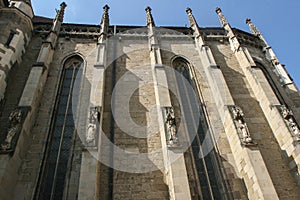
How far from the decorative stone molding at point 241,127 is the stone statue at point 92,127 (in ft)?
17.1

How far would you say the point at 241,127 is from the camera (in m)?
8.84

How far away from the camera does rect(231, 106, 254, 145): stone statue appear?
8.39m

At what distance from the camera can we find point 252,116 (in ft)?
34.3

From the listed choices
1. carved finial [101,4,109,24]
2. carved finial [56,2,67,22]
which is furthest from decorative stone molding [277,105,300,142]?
carved finial [56,2,67,22]

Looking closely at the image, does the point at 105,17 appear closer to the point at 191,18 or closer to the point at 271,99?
the point at 191,18

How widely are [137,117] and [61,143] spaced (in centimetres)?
317

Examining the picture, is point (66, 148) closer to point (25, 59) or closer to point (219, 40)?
point (25, 59)

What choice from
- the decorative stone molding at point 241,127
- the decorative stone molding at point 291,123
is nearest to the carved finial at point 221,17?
the decorative stone molding at point 291,123

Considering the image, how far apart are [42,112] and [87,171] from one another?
4040 millimetres

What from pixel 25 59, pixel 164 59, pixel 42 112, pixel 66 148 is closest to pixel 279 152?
pixel 164 59

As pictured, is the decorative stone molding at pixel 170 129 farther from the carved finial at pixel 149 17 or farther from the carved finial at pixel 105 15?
the carved finial at pixel 105 15

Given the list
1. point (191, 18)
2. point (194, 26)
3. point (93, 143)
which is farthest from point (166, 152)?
point (191, 18)

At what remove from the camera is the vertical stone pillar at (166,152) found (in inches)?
280

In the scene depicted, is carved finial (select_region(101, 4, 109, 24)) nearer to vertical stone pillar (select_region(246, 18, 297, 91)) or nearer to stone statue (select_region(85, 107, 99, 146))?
stone statue (select_region(85, 107, 99, 146))
